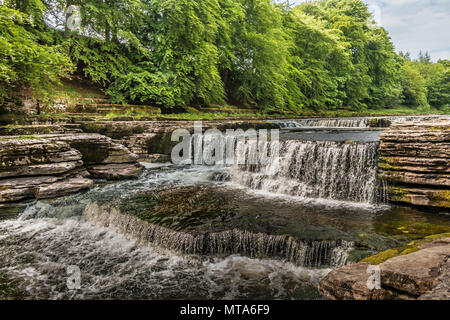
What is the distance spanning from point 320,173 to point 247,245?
4.14 m

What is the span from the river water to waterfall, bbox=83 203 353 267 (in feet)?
0.06

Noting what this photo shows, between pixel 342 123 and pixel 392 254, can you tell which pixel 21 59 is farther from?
pixel 342 123

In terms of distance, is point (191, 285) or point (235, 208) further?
point (235, 208)

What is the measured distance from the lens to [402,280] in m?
2.62

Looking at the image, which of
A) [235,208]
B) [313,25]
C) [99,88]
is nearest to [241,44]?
[313,25]

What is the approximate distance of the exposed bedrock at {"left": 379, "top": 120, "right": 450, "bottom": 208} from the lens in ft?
19.0

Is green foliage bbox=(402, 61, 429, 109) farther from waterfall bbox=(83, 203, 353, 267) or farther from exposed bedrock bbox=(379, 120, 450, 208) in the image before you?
waterfall bbox=(83, 203, 353, 267)

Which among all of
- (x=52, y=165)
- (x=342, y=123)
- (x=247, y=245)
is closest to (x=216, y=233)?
(x=247, y=245)

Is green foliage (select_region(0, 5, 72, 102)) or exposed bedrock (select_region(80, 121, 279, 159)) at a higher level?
green foliage (select_region(0, 5, 72, 102))

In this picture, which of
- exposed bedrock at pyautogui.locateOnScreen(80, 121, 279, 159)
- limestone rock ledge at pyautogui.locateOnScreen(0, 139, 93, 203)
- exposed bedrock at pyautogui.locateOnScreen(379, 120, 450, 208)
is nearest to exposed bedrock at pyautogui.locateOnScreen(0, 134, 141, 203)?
limestone rock ledge at pyautogui.locateOnScreen(0, 139, 93, 203)

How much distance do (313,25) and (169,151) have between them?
21.4 metres

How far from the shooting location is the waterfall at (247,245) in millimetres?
4328
